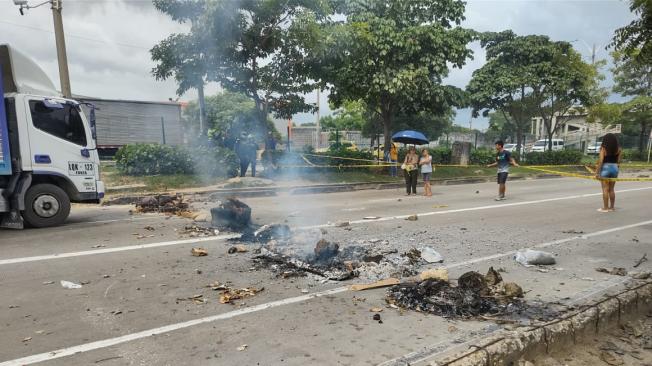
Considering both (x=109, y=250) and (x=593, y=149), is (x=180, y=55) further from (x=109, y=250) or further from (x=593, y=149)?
(x=593, y=149)

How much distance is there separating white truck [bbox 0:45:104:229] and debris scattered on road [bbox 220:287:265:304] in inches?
207

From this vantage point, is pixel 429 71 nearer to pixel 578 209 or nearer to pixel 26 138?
pixel 578 209

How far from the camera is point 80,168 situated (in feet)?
27.4

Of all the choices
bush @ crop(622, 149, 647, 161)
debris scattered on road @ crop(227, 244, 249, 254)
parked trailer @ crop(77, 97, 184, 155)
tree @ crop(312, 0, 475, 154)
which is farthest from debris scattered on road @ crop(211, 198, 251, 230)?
bush @ crop(622, 149, 647, 161)

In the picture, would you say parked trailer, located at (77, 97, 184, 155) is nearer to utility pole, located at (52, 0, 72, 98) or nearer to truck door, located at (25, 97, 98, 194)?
utility pole, located at (52, 0, 72, 98)

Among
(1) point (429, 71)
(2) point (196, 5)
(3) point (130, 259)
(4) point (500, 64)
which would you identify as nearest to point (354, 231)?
(3) point (130, 259)

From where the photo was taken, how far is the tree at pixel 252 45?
1219cm

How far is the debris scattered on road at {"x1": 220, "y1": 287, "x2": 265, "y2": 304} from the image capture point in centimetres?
429

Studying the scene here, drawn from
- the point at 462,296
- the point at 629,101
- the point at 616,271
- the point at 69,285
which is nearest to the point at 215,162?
the point at 69,285

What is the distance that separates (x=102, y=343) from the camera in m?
3.37

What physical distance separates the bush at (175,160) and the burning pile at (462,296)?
11459mm

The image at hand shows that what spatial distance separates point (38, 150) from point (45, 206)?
101 cm

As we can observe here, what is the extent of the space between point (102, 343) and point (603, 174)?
1027cm

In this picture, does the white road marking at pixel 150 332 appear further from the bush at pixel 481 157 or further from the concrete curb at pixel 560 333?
the bush at pixel 481 157
